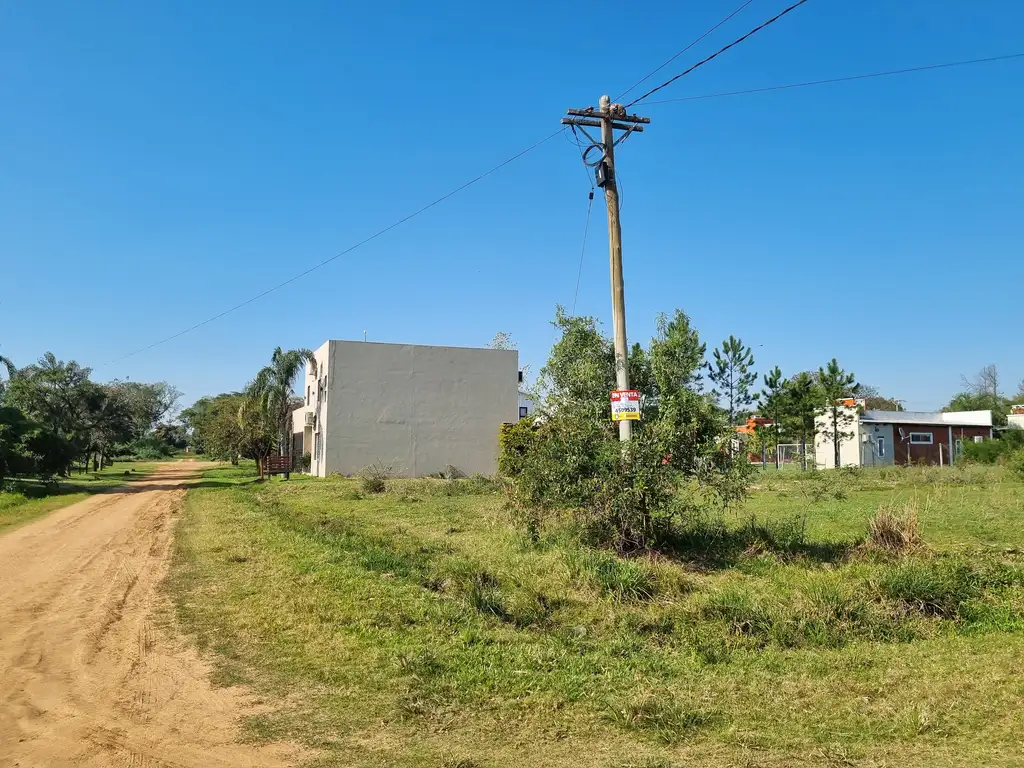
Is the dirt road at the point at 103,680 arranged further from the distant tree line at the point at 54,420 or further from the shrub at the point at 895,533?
the distant tree line at the point at 54,420

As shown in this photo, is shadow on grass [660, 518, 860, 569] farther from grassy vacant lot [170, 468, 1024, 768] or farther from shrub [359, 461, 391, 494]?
shrub [359, 461, 391, 494]

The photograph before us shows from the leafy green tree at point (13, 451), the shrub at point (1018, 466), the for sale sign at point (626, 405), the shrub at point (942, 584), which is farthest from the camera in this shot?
the shrub at point (1018, 466)

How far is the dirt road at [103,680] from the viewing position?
15.9 ft

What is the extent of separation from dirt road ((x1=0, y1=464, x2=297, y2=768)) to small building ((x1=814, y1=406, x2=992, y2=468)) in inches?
1715

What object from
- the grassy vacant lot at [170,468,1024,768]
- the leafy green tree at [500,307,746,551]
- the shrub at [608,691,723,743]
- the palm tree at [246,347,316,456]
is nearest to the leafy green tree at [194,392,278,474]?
the palm tree at [246,347,316,456]

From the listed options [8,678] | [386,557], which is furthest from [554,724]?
[386,557]

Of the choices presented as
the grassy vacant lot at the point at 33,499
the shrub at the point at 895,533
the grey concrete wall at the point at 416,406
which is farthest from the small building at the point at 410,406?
the shrub at the point at 895,533

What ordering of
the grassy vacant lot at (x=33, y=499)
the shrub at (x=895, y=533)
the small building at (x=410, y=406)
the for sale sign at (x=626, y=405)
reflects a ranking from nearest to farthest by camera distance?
the shrub at (x=895, y=533), the for sale sign at (x=626, y=405), the grassy vacant lot at (x=33, y=499), the small building at (x=410, y=406)

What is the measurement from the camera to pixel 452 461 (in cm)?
3822

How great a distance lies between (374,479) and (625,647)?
21.9 meters

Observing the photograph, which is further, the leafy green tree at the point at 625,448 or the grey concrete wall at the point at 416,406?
the grey concrete wall at the point at 416,406

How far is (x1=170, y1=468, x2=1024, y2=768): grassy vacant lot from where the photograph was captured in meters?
5.04

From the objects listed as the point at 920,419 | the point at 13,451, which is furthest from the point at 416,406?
the point at 920,419

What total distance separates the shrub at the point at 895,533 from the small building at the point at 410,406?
92.7 feet
